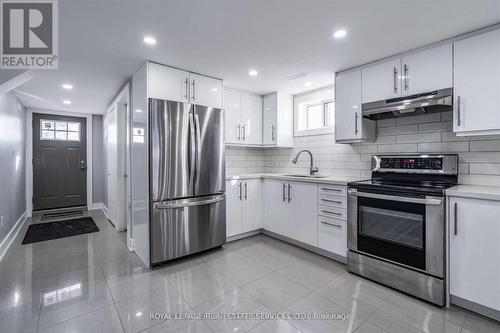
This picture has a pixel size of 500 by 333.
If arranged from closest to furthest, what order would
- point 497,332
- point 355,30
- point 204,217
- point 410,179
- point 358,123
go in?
1. point 497,332
2. point 355,30
3. point 410,179
4. point 358,123
5. point 204,217

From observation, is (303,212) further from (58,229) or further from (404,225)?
(58,229)

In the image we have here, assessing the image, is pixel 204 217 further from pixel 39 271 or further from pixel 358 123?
pixel 358 123

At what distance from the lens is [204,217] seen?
9.55ft

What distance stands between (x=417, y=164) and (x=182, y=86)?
8.90ft

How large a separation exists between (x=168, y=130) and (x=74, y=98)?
8.76 feet

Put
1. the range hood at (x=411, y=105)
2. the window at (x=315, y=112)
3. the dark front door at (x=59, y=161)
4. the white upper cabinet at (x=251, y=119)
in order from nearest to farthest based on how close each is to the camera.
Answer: the range hood at (x=411, y=105), the window at (x=315, y=112), the white upper cabinet at (x=251, y=119), the dark front door at (x=59, y=161)

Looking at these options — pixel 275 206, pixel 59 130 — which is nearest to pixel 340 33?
pixel 275 206

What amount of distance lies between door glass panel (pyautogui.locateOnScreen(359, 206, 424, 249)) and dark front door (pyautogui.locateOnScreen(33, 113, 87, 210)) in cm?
586

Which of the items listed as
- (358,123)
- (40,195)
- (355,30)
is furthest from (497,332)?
(40,195)

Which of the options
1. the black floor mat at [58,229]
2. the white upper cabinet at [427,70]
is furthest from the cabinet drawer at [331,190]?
the black floor mat at [58,229]

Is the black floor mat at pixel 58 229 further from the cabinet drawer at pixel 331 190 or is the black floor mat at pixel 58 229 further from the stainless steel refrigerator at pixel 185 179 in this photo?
the cabinet drawer at pixel 331 190

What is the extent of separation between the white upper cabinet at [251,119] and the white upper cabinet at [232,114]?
0.08 meters

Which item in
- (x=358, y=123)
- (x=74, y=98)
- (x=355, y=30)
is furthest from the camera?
(x=74, y=98)

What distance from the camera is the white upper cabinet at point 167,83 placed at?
255 cm
